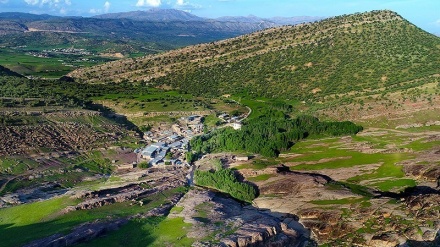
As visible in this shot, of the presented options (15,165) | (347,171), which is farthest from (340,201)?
(15,165)

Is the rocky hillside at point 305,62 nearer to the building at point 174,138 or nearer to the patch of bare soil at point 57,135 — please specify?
the building at point 174,138

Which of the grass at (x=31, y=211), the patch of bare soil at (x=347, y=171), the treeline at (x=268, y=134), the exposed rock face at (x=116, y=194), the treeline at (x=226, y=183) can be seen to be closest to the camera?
the grass at (x=31, y=211)


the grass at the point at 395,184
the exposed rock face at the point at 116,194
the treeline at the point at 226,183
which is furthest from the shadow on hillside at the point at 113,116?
the grass at the point at 395,184

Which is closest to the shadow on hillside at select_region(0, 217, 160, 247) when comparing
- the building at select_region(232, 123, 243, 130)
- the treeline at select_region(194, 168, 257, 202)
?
the treeline at select_region(194, 168, 257, 202)

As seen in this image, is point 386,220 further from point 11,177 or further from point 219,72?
point 219,72

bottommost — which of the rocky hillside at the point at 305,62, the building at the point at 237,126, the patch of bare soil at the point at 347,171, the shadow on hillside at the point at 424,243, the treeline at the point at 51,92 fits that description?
the shadow on hillside at the point at 424,243

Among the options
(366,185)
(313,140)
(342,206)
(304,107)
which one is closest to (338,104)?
(304,107)
